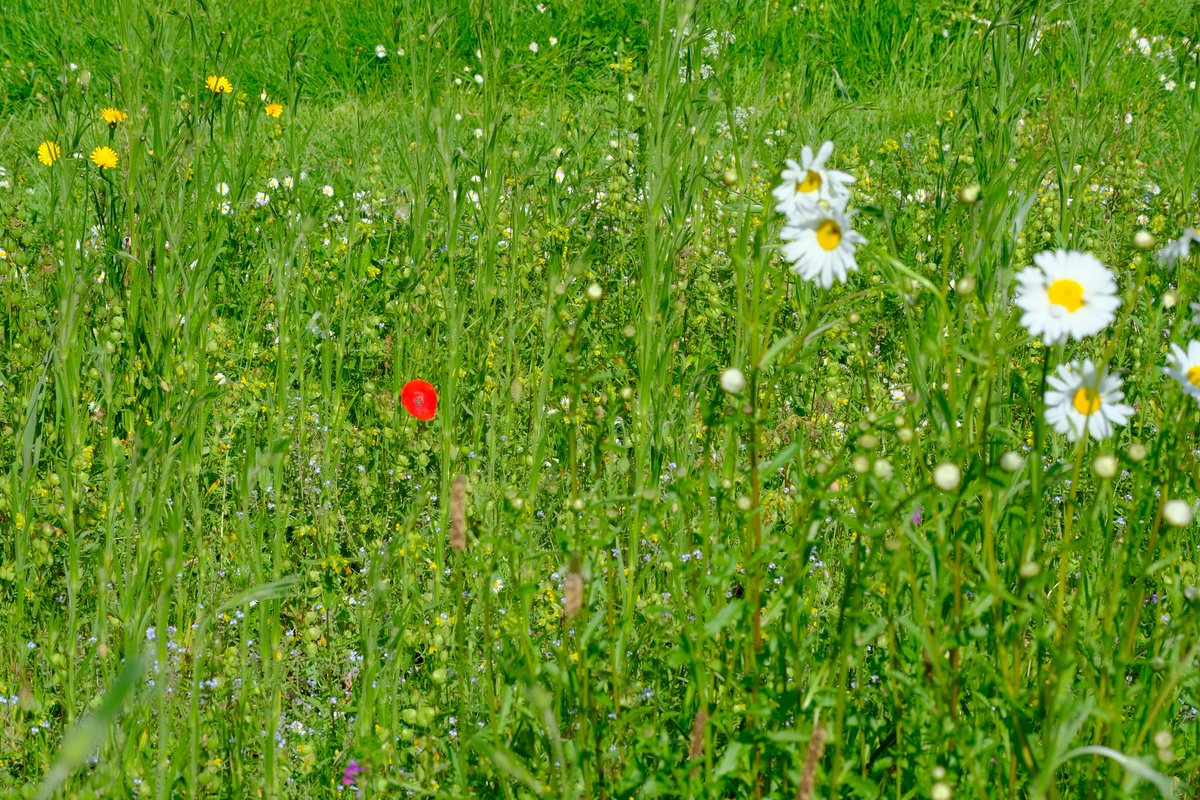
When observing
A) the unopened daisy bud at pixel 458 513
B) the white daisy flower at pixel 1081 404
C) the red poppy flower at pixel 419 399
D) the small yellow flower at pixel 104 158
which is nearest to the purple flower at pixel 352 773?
the unopened daisy bud at pixel 458 513

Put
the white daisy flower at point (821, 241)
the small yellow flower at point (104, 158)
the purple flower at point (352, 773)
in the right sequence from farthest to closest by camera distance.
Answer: the small yellow flower at point (104, 158) < the purple flower at point (352, 773) < the white daisy flower at point (821, 241)

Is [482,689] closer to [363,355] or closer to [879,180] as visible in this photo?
[363,355]

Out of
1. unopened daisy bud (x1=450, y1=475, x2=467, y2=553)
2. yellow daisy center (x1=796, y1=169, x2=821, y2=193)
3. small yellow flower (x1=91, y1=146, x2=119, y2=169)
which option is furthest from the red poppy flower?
small yellow flower (x1=91, y1=146, x2=119, y2=169)

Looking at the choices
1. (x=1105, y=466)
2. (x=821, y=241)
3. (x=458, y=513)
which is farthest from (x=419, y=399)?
(x=1105, y=466)

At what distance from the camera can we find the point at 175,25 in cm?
238

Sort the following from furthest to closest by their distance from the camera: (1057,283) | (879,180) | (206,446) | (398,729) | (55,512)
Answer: (879,180) → (206,446) → (55,512) → (398,729) → (1057,283)

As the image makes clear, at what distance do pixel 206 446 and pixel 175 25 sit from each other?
88 cm

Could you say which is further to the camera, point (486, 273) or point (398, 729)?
point (486, 273)

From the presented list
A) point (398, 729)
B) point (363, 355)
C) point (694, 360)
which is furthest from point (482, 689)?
point (363, 355)

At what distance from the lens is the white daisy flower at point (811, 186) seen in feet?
4.36

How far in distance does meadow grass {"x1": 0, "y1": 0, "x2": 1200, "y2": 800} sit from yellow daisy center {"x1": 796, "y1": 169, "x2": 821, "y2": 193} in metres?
0.10

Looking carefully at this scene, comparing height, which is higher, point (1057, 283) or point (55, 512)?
point (1057, 283)

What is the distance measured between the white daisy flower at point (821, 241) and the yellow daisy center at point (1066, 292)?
21cm

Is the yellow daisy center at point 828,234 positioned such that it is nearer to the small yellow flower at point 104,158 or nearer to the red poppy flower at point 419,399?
the red poppy flower at point 419,399
